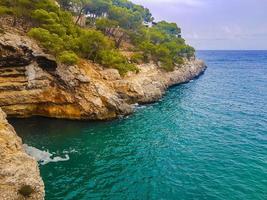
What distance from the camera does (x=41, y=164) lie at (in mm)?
32500

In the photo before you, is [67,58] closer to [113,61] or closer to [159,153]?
[113,61]

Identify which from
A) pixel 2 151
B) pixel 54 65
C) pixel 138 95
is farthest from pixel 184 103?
pixel 2 151

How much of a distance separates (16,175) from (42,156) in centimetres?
1442

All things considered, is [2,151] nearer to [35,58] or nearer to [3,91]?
[3,91]

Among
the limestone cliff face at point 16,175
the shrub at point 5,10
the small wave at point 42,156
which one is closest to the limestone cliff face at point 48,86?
the shrub at point 5,10

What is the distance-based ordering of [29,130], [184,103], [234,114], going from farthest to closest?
[184,103]
[234,114]
[29,130]

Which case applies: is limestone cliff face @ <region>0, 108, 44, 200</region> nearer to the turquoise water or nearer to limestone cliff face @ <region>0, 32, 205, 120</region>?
the turquoise water

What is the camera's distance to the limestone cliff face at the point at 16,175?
1956 cm

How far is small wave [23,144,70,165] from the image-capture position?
33569 mm

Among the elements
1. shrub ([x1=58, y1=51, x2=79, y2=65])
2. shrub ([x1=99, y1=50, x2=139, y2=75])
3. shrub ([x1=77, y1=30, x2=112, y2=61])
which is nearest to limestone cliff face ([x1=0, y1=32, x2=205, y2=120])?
shrub ([x1=58, y1=51, x2=79, y2=65])

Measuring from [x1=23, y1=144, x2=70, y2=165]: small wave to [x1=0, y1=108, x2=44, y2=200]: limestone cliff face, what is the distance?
1057 centimetres

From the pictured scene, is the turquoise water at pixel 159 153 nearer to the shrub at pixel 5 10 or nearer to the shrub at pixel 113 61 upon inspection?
the shrub at pixel 113 61

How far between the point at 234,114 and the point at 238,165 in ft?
75.5

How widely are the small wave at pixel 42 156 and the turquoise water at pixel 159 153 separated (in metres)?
0.82
